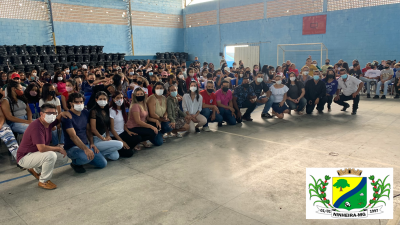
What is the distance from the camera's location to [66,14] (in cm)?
1514

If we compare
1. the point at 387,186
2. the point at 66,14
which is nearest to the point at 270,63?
the point at 66,14

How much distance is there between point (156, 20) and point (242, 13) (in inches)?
224

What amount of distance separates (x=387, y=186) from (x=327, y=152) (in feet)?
5.25

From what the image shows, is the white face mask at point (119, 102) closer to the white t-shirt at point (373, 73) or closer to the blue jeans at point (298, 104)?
the blue jeans at point (298, 104)

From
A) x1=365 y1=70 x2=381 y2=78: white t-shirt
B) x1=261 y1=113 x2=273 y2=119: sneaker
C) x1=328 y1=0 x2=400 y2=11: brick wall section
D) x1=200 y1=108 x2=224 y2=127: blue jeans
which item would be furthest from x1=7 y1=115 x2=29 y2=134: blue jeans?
x1=328 y1=0 x2=400 y2=11: brick wall section

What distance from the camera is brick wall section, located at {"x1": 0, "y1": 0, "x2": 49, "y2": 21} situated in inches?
514

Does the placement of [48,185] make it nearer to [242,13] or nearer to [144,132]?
[144,132]

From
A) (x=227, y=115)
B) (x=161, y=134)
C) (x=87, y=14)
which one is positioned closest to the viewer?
(x=161, y=134)

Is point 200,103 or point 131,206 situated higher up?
point 200,103

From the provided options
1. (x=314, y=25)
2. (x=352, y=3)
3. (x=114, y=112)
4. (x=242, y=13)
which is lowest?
(x=114, y=112)

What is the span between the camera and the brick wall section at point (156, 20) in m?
18.3

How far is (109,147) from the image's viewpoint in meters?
4.61

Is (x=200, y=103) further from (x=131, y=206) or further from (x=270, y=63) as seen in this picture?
(x=270, y=63)

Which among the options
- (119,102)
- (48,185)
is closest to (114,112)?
(119,102)
